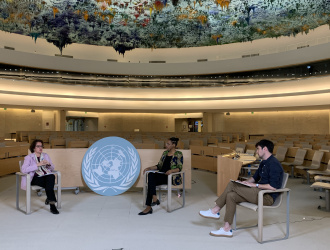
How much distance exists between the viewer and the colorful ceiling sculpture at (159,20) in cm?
1545

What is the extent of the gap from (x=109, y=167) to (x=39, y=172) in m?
1.18

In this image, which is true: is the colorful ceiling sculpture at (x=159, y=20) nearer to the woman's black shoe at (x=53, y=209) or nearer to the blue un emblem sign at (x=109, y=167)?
the blue un emblem sign at (x=109, y=167)

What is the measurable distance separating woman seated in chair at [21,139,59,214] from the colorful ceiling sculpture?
42.5 feet

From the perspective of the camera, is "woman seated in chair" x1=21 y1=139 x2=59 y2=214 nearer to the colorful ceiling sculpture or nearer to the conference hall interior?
the conference hall interior

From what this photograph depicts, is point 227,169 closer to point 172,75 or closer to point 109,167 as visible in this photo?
point 109,167

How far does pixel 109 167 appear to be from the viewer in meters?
5.06

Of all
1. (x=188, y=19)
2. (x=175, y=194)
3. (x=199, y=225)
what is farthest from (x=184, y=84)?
(x=199, y=225)

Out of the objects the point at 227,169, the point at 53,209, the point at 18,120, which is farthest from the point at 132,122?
the point at 53,209

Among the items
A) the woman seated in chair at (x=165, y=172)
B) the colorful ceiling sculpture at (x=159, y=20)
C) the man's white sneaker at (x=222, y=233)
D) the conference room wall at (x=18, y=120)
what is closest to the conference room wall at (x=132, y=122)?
the conference room wall at (x=18, y=120)

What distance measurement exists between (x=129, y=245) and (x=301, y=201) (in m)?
3.41

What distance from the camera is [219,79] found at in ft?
66.5

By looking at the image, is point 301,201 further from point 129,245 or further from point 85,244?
point 85,244

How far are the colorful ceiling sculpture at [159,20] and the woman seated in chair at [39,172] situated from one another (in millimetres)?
12948

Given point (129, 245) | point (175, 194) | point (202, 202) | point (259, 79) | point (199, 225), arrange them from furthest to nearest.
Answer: point (259, 79) → point (175, 194) → point (202, 202) → point (199, 225) → point (129, 245)
